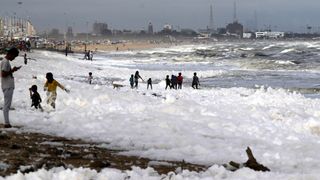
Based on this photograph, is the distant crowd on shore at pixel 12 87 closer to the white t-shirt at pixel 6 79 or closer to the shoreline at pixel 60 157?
the white t-shirt at pixel 6 79

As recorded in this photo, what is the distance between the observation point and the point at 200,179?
26.7ft

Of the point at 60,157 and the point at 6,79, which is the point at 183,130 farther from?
the point at 60,157

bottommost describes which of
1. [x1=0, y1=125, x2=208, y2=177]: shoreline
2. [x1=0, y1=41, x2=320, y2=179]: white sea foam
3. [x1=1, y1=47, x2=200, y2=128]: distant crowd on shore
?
[x1=0, y1=41, x2=320, y2=179]: white sea foam

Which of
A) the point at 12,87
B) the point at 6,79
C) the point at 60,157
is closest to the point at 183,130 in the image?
the point at 12,87

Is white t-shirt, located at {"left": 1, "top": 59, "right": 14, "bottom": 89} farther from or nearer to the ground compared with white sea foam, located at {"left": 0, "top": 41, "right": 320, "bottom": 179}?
farther from the ground

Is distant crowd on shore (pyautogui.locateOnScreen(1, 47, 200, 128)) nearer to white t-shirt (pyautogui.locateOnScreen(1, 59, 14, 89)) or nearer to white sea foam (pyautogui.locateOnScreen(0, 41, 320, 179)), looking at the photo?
white t-shirt (pyautogui.locateOnScreen(1, 59, 14, 89))

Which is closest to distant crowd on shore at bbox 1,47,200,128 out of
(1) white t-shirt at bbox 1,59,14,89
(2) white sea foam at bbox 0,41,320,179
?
(1) white t-shirt at bbox 1,59,14,89

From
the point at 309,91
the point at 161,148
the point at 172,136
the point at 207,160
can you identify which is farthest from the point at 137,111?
the point at 309,91

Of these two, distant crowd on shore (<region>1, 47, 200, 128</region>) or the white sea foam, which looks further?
distant crowd on shore (<region>1, 47, 200, 128</region>)

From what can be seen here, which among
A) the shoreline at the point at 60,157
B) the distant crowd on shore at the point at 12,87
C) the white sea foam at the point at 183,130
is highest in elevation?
the distant crowd on shore at the point at 12,87

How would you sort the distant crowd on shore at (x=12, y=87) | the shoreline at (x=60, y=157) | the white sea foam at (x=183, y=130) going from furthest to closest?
the distant crowd on shore at (x=12, y=87)
the white sea foam at (x=183, y=130)
the shoreline at (x=60, y=157)

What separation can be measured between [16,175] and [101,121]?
6.64 meters

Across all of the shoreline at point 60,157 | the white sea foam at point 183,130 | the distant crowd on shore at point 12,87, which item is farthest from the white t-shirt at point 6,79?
the white sea foam at point 183,130

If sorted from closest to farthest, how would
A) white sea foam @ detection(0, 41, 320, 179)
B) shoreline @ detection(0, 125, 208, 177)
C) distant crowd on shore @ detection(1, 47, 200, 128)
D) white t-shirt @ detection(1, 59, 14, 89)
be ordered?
shoreline @ detection(0, 125, 208, 177)
white sea foam @ detection(0, 41, 320, 179)
distant crowd on shore @ detection(1, 47, 200, 128)
white t-shirt @ detection(1, 59, 14, 89)
